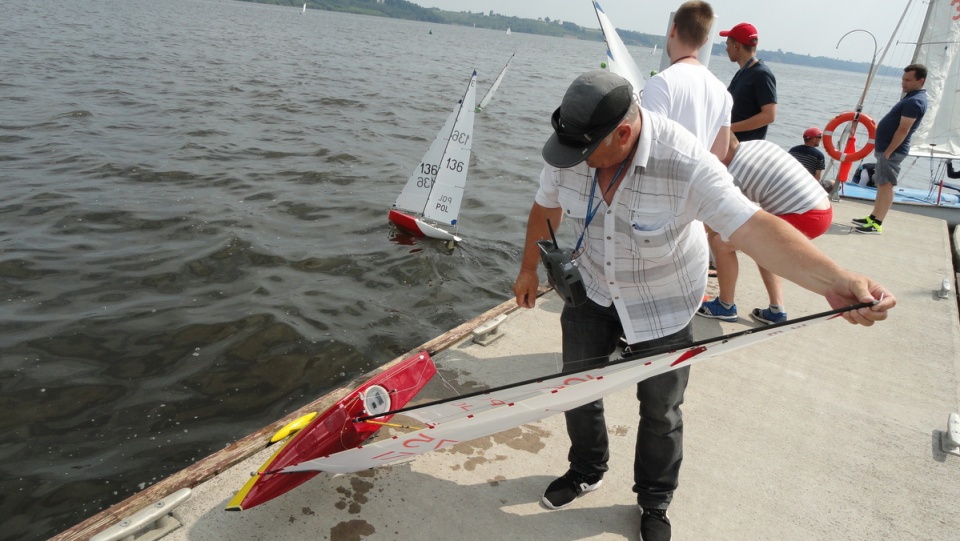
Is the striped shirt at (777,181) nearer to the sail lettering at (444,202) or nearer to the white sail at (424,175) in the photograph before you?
the white sail at (424,175)

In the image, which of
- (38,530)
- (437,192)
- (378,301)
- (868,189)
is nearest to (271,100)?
(437,192)

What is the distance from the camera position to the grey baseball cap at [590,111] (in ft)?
7.29

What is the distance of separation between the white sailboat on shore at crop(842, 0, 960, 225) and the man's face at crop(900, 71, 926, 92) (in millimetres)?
3236

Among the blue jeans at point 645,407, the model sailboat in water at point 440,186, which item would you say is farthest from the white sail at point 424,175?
the blue jeans at point 645,407

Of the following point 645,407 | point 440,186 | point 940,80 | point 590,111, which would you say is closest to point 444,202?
point 440,186

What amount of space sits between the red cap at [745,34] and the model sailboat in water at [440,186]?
15.9 ft

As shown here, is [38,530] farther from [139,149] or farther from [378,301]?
[139,149]

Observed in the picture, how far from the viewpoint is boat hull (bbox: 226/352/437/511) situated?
2.92m

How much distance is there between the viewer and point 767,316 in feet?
17.7

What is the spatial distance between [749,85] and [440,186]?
5.66m

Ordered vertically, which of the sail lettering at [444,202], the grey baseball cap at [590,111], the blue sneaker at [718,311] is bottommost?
the sail lettering at [444,202]

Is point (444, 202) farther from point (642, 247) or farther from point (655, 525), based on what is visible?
point (642, 247)

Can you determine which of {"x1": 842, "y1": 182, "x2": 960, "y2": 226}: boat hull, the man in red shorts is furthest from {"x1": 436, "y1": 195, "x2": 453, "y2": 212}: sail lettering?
{"x1": 842, "y1": 182, "x2": 960, "y2": 226}: boat hull

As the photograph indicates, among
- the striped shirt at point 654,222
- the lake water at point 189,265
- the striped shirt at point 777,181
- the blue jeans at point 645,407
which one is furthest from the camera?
the lake water at point 189,265
